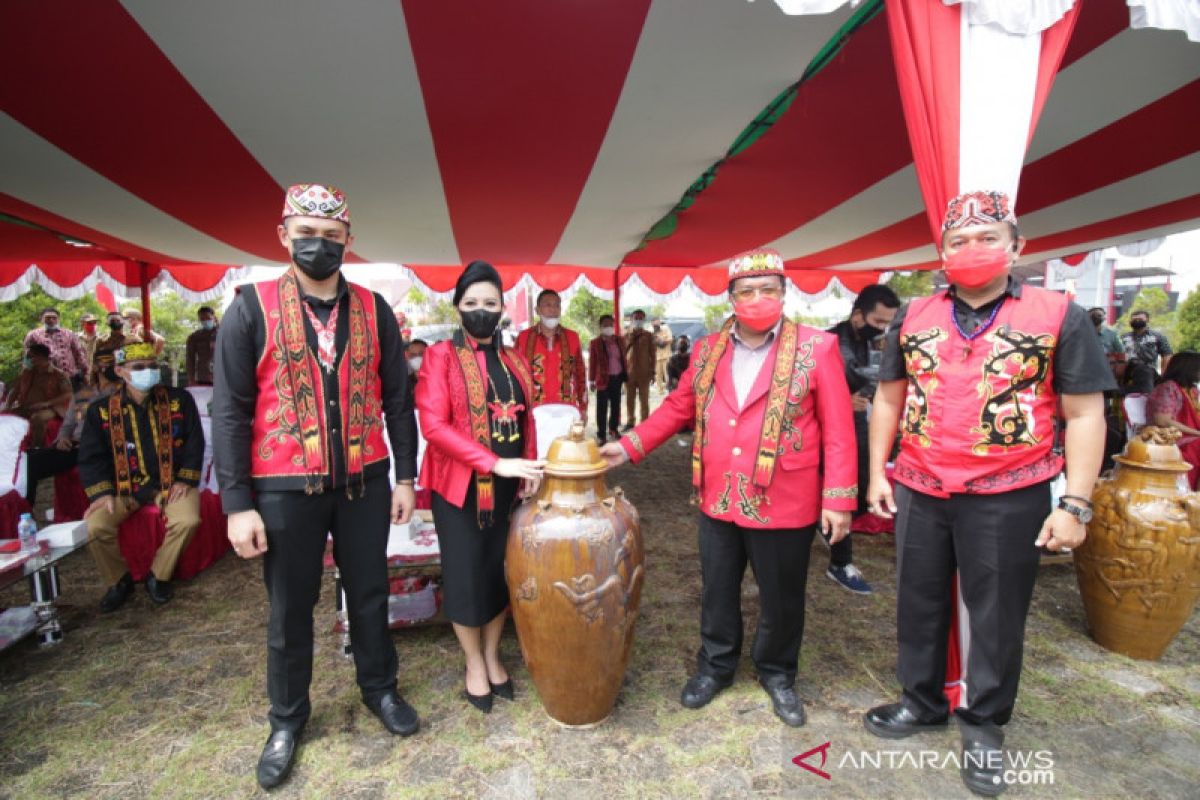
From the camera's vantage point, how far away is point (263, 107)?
2.61 m

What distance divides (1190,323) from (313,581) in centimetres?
1445

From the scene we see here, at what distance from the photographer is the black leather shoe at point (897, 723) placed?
1.93 meters

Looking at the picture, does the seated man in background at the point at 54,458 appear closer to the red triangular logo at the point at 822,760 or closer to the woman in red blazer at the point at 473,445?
the woman in red blazer at the point at 473,445

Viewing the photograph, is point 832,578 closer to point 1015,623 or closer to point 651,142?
point 1015,623

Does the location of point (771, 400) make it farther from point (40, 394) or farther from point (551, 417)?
point (40, 394)

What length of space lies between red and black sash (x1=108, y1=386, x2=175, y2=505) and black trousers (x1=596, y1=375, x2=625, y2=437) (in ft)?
15.2

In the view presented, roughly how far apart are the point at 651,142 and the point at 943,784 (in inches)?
120

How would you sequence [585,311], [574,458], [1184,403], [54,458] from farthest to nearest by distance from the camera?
[585,311], [1184,403], [54,458], [574,458]

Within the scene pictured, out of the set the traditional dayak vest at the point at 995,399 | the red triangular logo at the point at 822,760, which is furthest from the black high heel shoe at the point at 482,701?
the traditional dayak vest at the point at 995,399

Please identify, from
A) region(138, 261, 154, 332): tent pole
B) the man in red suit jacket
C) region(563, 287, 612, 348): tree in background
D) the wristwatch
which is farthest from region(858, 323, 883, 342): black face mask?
region(563, 287, 612, 348): tree in background

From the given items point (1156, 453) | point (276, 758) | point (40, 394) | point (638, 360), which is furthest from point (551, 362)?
point (40, 394)

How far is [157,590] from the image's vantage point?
2992 mm

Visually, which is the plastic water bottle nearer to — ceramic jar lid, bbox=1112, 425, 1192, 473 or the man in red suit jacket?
the man in red suit jacket

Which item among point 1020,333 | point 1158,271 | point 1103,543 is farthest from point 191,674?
point 1158,271
